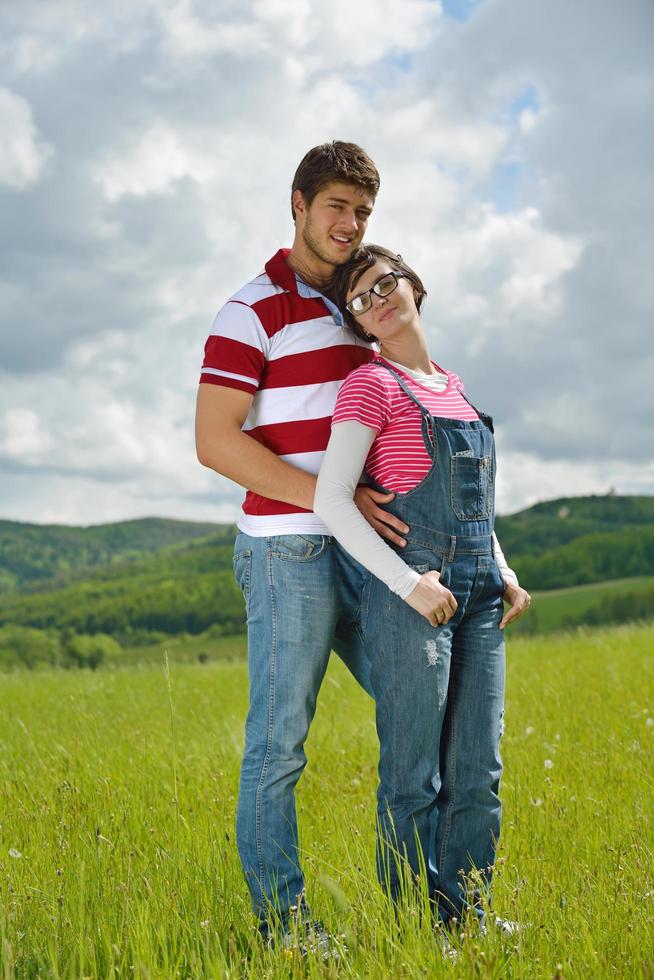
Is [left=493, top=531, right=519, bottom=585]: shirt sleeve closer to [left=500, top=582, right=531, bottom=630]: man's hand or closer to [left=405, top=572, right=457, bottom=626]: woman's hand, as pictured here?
[left=500, top=582, right=531, bottom=630]: man's hand

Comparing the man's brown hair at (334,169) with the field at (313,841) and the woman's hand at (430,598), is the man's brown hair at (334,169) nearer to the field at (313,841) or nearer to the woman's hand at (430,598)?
the woman's hand at (430,598)

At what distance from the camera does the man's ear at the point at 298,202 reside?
3521mm

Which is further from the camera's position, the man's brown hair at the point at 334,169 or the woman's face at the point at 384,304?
the man's brown hair at the point at 334,169

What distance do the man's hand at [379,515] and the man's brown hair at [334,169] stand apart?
1.24 meters

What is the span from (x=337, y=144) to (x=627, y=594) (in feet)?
256

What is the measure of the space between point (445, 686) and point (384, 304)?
55.3 inches

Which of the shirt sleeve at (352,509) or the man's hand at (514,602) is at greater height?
the shirt sleeve at (352,509)

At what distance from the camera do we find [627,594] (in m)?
76.4

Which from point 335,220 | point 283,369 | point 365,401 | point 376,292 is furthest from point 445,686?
point 335,220

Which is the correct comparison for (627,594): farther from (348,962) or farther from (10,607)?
(10,607)

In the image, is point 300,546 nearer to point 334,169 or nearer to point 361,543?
point 361,543

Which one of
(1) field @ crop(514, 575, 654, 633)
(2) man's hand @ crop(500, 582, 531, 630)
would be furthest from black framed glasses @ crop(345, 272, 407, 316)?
(1) field @ crop(514, 575, 654, 633)

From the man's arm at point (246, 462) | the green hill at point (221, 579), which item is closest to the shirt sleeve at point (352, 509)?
the man's arm at point (246, 462)

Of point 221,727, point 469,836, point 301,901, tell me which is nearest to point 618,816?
point 469,836
